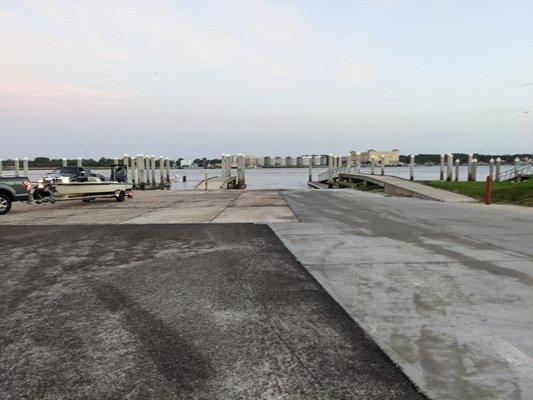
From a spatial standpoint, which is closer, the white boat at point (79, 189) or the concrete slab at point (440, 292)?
the concrete slab at point (440, 292)

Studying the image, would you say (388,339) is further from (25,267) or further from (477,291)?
(25,267)

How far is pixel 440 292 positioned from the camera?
19.4ft

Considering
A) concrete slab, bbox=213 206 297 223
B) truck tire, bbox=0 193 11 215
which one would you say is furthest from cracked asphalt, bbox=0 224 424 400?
truck tire, bbox=0 193 11 215

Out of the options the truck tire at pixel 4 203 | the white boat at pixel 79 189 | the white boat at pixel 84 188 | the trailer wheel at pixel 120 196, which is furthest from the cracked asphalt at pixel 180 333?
the trailer wheel at pixel 120 196

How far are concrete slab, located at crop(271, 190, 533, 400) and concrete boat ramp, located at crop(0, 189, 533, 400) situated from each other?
0.02m

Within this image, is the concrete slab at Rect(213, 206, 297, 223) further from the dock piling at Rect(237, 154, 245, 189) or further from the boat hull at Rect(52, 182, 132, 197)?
the dock piling at Rect(237, 154, 245, 189)

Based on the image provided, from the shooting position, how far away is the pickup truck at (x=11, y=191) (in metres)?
16.3

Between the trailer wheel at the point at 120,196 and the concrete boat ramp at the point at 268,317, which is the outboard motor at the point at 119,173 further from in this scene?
the concrete boat ramp at the point at 268,317

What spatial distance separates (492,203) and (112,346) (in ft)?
61.6

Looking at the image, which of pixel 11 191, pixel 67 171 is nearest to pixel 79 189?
pixel 11 191

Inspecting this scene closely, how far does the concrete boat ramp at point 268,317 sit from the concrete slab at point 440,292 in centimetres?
2

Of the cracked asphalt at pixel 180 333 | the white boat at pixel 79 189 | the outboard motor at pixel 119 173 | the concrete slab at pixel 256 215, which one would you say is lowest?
the concrete slab at pixel 256 215

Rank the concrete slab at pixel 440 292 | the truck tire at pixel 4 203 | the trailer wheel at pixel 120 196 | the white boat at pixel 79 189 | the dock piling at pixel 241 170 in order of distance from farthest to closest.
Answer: the dock piling at pixel 241 170 < the trailer wheel at pixel 120 196 < the white boat at pixel 79 189 < the truck tire at pixel 4 203 < the concrete slab at pixel 440 292

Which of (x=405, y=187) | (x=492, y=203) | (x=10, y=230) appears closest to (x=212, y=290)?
(x=10, y=230)
